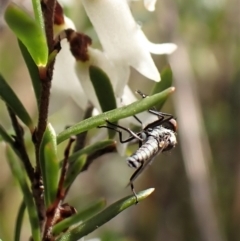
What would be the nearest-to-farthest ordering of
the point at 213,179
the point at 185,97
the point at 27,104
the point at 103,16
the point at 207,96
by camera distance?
1. the point at 103,16
2. the point at 185,97
3. the point at 27,104
4. the point at 213,179
5. the point at 207,96

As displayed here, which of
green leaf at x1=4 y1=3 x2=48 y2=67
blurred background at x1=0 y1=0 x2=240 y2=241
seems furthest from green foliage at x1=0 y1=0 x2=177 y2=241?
blurred background at x1=0 y1=0 x2=240 y2=241

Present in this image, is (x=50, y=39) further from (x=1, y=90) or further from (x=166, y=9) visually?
(x=166, y=9)

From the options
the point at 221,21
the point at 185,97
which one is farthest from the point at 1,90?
the point at 221,21

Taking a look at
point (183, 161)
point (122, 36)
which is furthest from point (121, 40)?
point (183, 161)

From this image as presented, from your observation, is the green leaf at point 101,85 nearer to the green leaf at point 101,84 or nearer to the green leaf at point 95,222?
the green leaf at point 101,84

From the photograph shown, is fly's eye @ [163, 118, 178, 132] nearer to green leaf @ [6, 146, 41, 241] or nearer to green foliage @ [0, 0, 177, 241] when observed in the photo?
green foliage @ [0, 0, 177, 241]

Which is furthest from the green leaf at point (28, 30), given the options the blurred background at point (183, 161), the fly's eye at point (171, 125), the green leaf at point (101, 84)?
the blurred background at point (183, 161)
